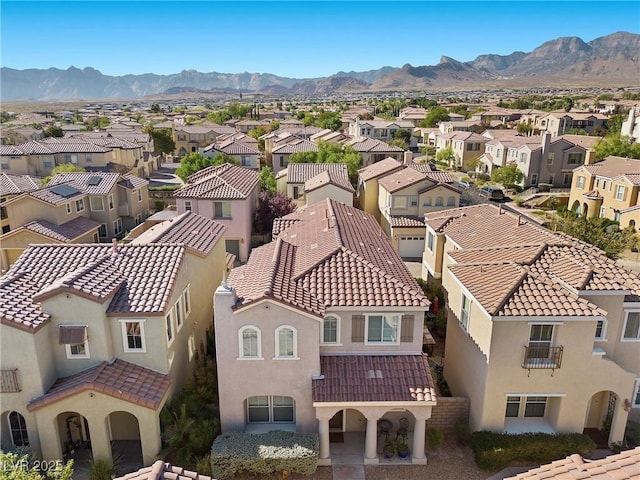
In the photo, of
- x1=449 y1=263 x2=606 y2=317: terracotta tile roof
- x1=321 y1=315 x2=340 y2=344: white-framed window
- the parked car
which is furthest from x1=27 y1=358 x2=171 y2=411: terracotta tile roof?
the parked car

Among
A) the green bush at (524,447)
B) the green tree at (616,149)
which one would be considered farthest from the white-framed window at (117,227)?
the green tree at (616,149)

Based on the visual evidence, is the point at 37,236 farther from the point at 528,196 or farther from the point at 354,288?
the point at 528,196

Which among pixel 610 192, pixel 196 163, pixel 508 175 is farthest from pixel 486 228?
pixel 508 175

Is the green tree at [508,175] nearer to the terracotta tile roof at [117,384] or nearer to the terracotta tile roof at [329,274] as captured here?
the terracotta tile roof at [329,274]

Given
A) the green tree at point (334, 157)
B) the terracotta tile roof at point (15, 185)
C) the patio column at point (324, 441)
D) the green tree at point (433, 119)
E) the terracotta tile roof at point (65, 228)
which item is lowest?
the patio column at point (324, 441)

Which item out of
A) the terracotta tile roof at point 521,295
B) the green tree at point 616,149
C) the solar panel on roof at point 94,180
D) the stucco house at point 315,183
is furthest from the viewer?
the green tree at point 616,149

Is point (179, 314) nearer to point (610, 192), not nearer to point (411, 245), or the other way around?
point (411, 245)
